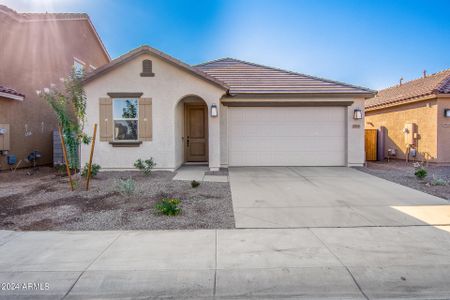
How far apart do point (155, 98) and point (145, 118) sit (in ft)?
2.66

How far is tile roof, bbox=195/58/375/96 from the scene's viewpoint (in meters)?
11.8

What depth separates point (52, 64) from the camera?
14.6 m

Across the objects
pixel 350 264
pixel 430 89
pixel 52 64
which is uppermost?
pixel 52 64

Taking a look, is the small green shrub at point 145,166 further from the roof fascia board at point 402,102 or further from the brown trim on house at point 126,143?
the roof fascia board at point 402,102

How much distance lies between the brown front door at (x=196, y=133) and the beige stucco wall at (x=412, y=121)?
10.3 meters

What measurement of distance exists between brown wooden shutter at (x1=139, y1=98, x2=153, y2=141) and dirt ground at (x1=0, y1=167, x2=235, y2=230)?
189 cm

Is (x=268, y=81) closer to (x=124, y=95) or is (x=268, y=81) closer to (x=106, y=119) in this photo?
(x=124, y=95)

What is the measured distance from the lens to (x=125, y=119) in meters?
10.6

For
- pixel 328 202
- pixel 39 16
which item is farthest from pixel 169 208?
pixel 39 16

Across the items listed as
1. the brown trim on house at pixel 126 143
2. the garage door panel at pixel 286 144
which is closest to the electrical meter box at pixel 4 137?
the brown trim on house at pixel 126 143

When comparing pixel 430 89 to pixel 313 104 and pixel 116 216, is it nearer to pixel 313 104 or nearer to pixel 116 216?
pixel 313 104

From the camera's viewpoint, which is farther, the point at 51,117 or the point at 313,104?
the point at 51,117

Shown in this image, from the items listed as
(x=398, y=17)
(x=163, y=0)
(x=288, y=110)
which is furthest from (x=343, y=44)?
(x=163, y=0)

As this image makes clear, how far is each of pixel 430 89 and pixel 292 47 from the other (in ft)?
21.7
